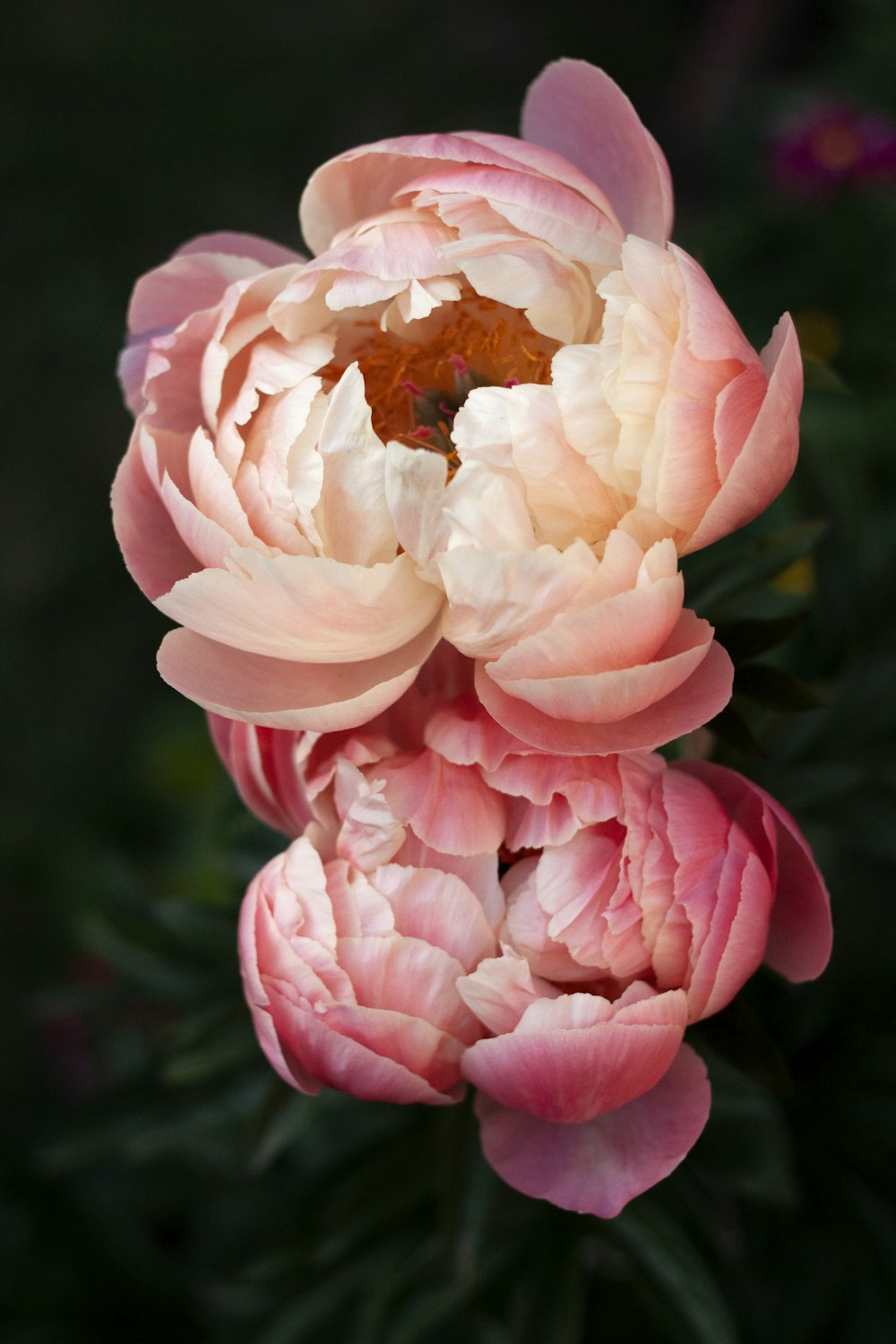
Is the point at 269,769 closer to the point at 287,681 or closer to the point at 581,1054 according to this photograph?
the point at 287,681

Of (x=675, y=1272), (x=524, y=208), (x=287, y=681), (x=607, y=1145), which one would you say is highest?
(x=524, y=208)

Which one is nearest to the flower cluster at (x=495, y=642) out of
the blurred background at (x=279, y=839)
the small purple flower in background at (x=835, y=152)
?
the blurred background at (x=279, y=839)

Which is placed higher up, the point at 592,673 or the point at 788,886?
the point at 592,673

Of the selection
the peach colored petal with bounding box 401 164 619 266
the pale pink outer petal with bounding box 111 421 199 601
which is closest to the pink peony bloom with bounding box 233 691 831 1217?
the pale pink outer petal with bounding box 111 421 199 601

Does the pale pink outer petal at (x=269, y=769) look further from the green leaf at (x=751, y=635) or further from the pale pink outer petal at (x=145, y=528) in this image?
the green leaf at (x=751, y=635)

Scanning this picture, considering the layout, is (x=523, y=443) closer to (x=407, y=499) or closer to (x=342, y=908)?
(x=407, y=499)

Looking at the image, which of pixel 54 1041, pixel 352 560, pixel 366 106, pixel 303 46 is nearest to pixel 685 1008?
pixel 352 560

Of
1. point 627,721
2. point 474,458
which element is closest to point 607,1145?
point 627,721

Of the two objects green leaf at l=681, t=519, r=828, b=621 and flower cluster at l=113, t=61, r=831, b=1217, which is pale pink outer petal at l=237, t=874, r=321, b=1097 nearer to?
flower cluster at l=113, t=61, r=831, b=1217
